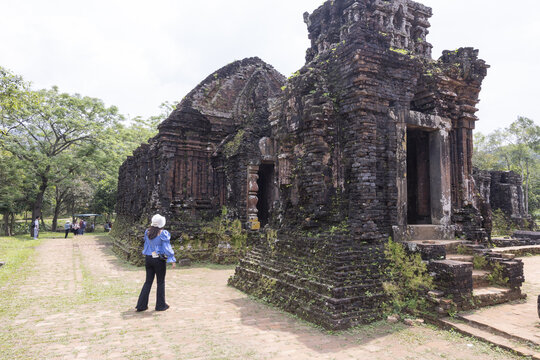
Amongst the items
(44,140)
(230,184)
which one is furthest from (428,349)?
(44,140)

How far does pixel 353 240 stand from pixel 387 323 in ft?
4.48

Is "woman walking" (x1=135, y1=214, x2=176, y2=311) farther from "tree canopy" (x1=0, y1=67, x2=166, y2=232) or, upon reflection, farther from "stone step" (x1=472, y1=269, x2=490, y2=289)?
"tree canopy" (x1=0, y1=67, x2=166, y2=232)

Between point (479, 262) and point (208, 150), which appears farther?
point (208, 150)

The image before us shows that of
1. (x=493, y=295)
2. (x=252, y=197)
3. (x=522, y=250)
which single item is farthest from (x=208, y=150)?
(x=522, y=250)

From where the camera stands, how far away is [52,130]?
23.7 metres

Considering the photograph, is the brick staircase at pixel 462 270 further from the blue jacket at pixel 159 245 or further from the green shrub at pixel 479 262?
the blue jacket at pixel 159 245

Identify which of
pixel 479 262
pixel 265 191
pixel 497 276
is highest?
pixel 265 191

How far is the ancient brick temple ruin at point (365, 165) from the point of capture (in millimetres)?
5488

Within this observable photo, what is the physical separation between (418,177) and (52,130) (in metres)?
24.7

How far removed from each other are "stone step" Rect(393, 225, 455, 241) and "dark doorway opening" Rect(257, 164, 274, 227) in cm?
699

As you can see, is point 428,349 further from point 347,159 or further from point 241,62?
point 241,62

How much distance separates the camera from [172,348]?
14.1 ft

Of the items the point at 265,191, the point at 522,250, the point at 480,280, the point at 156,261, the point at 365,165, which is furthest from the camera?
the point at 265,191

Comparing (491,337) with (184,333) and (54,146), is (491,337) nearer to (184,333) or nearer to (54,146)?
(184,333)
